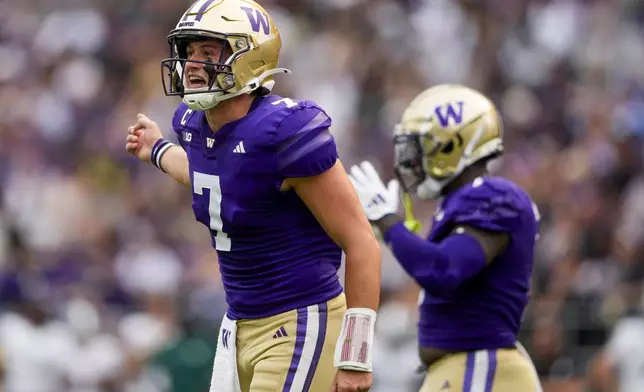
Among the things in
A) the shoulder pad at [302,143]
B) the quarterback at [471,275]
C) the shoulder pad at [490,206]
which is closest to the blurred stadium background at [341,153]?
the quarterback at [471,275]

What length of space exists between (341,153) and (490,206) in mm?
6095

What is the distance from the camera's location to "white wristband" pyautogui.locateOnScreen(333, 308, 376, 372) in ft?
15.5

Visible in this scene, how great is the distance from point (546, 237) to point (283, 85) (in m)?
3.26

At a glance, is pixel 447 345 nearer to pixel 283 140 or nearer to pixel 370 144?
pixel 283 140

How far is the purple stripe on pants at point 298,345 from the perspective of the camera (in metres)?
4.89

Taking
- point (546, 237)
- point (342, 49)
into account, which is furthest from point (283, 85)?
point (546, 237)

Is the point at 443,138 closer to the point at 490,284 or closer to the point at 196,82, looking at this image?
the point at 490,284

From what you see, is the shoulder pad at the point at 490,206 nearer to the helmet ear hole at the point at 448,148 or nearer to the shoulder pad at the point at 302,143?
the helmet ear hole at the point at 448,148

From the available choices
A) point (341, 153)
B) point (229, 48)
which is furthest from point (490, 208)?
point (341, 153)

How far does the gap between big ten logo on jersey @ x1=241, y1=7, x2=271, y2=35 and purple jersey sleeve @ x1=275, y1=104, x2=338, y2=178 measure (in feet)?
1.33

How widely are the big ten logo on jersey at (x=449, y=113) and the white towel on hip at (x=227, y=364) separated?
5.03 feet

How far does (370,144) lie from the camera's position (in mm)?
12031

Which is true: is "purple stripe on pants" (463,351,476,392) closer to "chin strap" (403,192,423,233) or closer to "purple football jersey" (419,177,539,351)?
"purple football jersey" (419,177,539,351)

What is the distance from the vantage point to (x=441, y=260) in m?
5.63
